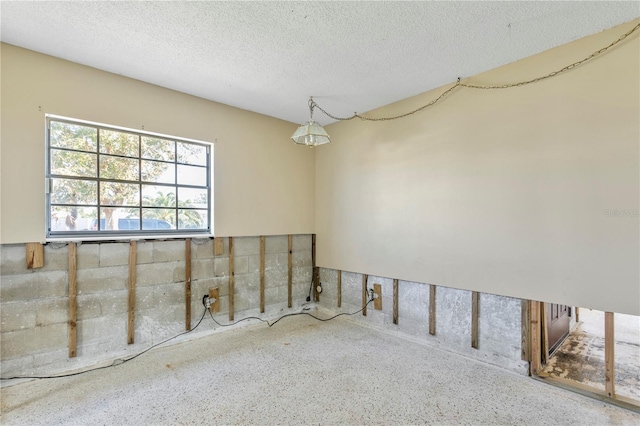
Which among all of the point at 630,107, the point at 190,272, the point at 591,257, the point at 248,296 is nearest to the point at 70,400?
the point at 190,272

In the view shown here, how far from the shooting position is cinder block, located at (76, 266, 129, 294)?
276 centimetres

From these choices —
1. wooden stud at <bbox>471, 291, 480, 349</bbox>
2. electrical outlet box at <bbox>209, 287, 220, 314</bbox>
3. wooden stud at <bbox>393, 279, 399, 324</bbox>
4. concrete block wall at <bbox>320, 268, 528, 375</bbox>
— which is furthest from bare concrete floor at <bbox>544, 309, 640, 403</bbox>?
electrical outlet box at <bbox>209, 287, 220, 314</bbox>

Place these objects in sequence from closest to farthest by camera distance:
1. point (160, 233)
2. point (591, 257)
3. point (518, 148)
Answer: point (591, 257) → point (518, 148) → point (160, 233)

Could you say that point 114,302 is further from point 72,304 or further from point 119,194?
point 119,194

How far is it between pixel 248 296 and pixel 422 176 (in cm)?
267

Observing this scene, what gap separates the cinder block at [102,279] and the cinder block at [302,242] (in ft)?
7.14

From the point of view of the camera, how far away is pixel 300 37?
233 cm

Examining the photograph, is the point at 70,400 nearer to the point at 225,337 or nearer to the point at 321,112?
the point at 225,337

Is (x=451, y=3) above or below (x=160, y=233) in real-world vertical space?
above

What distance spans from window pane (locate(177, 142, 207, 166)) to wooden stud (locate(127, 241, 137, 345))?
3.56ft

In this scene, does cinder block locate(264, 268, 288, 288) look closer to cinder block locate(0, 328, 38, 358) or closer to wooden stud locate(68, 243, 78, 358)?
wooden stud locate(68, 243, 78, 358)

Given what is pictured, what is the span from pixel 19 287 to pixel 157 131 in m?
1.83

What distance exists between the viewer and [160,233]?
10.8 ft

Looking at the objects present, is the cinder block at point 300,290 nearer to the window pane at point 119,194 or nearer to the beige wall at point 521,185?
the beige wall at point 521,185
